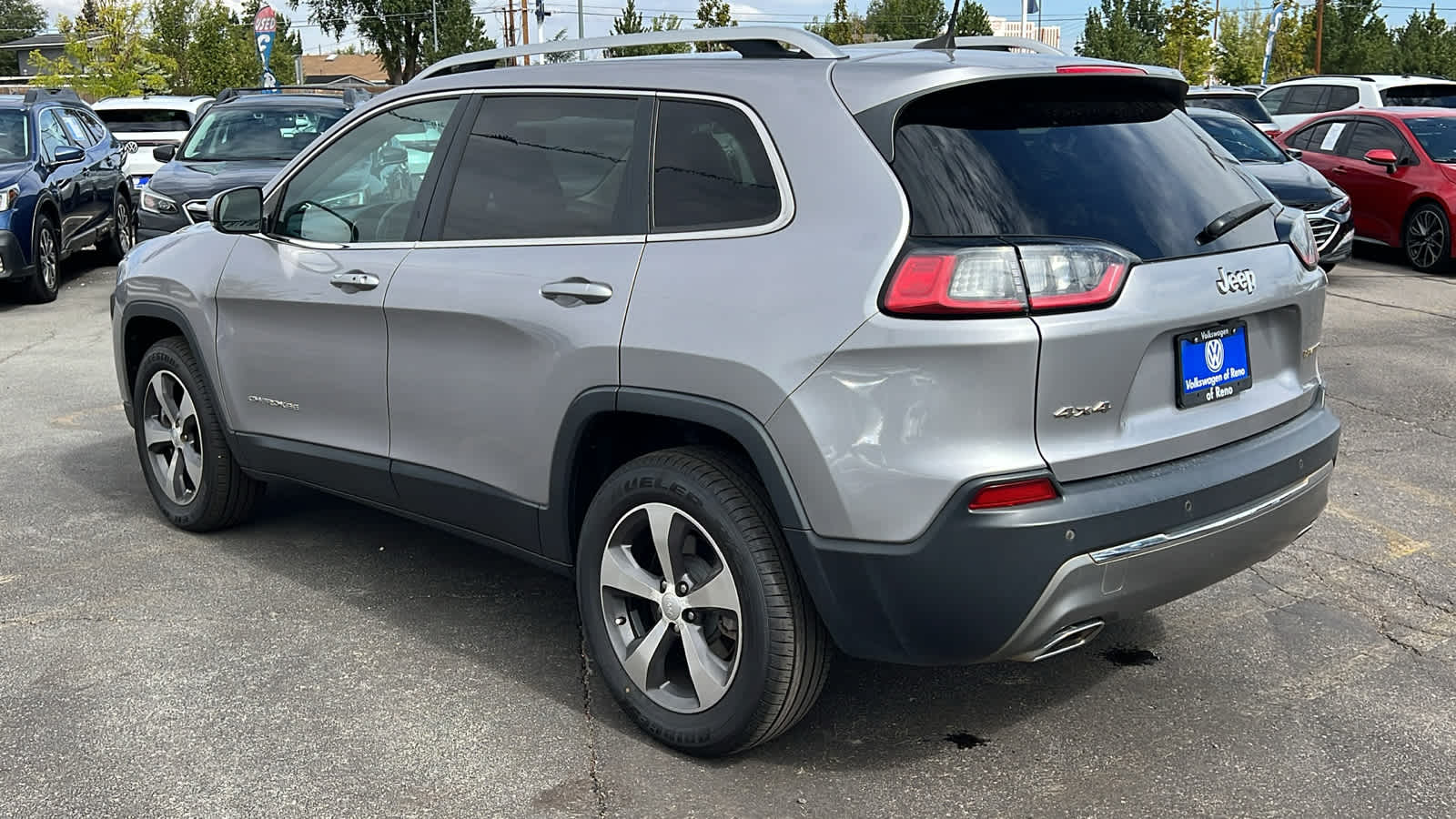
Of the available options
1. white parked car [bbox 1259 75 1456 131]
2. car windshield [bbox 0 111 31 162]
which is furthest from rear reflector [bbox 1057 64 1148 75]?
white parked car [bbox 1259 75 1456 131]

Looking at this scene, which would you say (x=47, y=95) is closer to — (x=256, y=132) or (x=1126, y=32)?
(x=256, y=132)

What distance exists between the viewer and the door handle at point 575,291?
12.1 feet

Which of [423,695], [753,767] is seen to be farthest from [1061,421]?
[423,695]

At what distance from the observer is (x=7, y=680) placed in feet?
13.7

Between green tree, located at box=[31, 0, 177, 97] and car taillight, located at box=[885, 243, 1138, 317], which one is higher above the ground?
green tree, located at box=[31, 0, 177, 97]

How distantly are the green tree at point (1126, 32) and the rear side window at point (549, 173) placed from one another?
60949 millimetres

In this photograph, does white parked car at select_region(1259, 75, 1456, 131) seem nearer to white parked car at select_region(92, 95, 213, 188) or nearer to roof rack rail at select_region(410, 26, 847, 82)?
white parked car at select_region(92, 95, 213, 188)

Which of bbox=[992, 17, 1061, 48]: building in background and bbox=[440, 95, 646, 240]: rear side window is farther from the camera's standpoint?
bbox=[992, 17, 1061, 48]: building in background

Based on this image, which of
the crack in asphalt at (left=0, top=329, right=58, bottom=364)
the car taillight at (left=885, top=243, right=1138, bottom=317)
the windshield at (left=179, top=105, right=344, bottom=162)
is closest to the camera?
the car taillight at (left=885, top=243, right=1138, bottom=317)

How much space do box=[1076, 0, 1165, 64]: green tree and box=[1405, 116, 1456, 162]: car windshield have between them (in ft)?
161

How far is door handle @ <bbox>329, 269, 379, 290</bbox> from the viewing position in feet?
14.5

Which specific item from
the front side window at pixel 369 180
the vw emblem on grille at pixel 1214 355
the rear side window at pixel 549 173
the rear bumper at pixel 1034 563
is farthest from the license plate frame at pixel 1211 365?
the front side window at pixel 369 180

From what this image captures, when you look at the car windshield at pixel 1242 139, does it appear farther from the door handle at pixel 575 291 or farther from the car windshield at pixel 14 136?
the door handle at pixel 575 291

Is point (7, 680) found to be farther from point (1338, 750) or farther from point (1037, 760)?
point (1338, 750)
